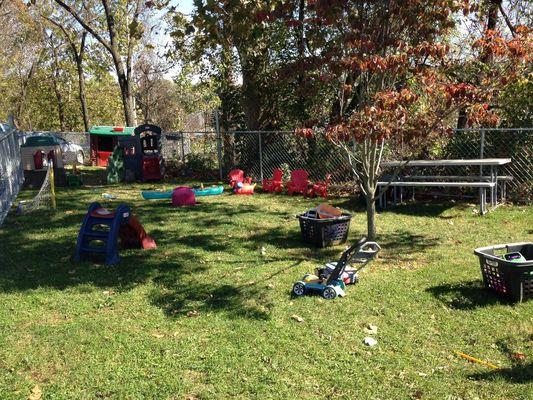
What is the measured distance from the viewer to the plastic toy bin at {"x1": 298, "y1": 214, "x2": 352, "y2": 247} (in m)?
7.21

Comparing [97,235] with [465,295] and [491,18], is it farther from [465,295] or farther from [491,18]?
[491,18]

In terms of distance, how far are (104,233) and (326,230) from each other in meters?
3.03

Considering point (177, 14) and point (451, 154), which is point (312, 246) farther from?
point (451, 154)

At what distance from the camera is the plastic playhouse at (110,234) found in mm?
6638

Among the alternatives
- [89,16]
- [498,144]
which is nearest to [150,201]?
[498,144]

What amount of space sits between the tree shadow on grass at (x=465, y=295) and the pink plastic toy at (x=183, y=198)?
6.36 m

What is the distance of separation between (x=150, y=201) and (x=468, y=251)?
22.8 ft

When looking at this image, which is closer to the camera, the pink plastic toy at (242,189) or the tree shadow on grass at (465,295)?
the tree shadow on grass at (465,295)

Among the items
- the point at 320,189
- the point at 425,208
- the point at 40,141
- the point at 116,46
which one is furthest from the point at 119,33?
the point at 425,208

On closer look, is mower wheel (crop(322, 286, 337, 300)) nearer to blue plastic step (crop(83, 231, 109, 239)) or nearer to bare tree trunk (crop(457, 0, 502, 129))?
blue plastic step (crop(83, 231, 109, 239))

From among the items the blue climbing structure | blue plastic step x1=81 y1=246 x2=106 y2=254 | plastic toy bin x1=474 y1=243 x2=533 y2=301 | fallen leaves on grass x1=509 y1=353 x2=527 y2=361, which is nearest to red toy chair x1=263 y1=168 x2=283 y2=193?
the blue climbing structure

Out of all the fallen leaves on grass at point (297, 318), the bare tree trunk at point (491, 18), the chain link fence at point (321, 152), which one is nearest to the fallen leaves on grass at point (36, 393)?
the fallen leaves on grass at point (297, 318)

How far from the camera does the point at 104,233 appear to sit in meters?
6.81

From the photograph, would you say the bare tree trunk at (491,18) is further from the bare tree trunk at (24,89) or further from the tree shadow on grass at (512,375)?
the bare tree trunk at (24,89)
